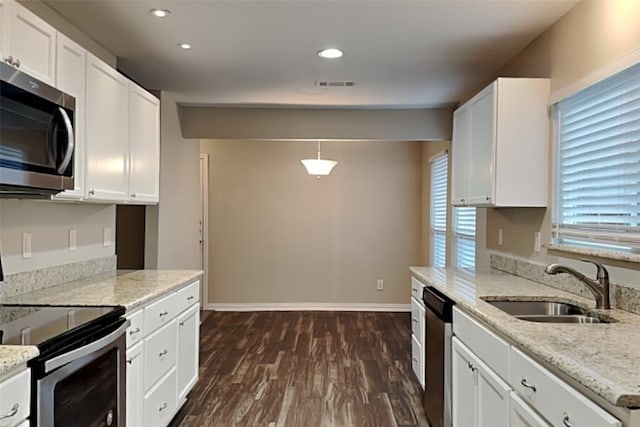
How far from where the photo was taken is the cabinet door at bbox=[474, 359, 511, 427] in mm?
1815

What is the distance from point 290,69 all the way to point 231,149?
3.03 meters

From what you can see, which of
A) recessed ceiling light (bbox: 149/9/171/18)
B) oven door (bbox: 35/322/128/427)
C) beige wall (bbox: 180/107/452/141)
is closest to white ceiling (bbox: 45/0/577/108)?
recessed ceiling light (bbox: 149/9/171/18)

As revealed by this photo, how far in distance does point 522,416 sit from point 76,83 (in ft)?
7.98

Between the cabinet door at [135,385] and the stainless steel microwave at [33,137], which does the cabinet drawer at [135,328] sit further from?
the stainless steel microwave at [33,137]

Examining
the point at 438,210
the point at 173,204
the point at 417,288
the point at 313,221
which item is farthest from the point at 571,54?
the point at 313,221

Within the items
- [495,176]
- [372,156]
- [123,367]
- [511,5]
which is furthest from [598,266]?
[372,156]

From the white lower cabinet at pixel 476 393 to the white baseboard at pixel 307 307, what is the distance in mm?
4139

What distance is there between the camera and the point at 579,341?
1.57 metres

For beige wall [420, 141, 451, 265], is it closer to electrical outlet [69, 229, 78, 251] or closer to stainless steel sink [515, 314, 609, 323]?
stainless steel sink [515, 314, 609, 323]

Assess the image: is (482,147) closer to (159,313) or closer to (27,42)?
(159,313)

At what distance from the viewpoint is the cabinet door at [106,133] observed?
2.51 meters

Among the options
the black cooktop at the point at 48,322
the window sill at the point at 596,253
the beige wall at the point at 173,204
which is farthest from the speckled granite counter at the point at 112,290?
the window sill at the point at 596,253

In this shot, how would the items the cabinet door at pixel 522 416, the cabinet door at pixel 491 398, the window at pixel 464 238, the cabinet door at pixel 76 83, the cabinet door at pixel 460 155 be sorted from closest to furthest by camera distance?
1. the cabinet door at pixel 522 416
2. the cabinet door at pixel 491 398
3. the cabinet door at pixel 76 83
4. the cabinet door at pixel 460 155
5. the window at pixel 464 238

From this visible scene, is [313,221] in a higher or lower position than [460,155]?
lower
